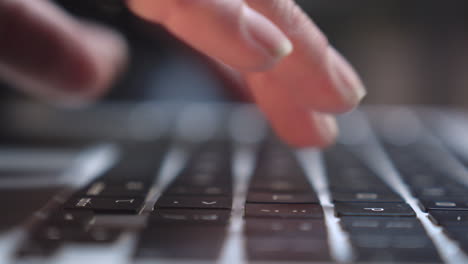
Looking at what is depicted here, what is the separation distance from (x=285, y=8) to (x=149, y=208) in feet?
0.58

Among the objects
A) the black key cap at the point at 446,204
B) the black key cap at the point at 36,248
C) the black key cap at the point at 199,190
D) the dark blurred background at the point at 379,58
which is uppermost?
the dark blurred background at the point at 379,58

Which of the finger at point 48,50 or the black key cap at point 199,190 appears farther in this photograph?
the finger at point 48,50

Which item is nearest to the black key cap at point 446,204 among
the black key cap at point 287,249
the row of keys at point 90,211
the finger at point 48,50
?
the black key cap at point 287,249

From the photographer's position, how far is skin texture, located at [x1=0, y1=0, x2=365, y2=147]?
0.29 metres

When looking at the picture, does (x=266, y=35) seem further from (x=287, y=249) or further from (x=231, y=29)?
(x=287, y=249)

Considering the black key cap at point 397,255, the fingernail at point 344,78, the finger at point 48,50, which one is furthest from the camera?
the finger at point 48,50

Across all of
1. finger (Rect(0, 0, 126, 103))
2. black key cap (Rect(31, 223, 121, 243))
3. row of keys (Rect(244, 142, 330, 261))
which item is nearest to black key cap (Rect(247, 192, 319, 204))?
row of keys (Rect(244, 142, 330, 261))

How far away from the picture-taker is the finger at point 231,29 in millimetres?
282

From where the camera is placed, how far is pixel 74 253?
24 cm

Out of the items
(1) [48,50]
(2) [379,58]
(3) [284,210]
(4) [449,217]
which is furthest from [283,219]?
(2) [379,58]

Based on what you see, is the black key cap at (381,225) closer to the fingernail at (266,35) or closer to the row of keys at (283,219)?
the row of keys at (283,219)

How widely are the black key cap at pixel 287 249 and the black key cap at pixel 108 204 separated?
93 mm

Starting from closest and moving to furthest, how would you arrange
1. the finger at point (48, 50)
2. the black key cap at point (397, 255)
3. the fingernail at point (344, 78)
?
the black key cap at point (397, 255) → the fingernail at point (344, 78) → the finger at point (48, 50)

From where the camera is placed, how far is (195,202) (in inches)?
12.4
